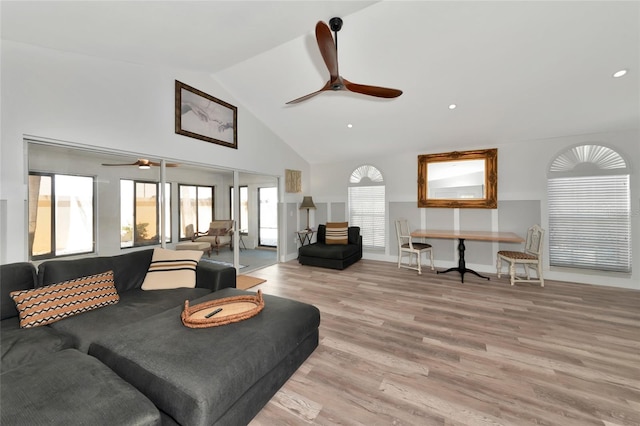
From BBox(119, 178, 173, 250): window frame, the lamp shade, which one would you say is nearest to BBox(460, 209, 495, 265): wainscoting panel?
the lamp shade

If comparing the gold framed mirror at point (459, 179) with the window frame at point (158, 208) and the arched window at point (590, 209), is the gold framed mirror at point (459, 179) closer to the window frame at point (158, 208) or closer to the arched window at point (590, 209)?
the arched window at point (590, 209)

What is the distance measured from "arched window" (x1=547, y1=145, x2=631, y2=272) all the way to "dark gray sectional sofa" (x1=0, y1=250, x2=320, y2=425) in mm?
4848

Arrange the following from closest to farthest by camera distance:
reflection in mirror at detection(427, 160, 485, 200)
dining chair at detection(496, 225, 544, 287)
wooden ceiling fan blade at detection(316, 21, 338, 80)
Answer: wooden ceiling fan blade at detection(316, 21, 338, 80)
dining chair at detection(496, 225, 544, 287)
reflection in mirror at detection(427, 160, 485, 200)

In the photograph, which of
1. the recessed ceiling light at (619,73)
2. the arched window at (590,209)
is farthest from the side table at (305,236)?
the recessed ceiling light at (619,73)

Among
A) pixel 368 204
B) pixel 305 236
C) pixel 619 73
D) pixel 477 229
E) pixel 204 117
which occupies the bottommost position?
pixel 305 236

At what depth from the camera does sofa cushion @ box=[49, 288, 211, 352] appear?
1.80 m

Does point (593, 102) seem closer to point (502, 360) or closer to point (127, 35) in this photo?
point (502, 360)

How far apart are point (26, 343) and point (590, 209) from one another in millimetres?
6996

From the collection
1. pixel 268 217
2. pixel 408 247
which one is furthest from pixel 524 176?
pixel 268 217

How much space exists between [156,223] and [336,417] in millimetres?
3308

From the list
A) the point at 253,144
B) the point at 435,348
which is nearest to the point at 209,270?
the point at 435,348

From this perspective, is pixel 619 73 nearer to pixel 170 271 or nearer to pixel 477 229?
pixel 477 229

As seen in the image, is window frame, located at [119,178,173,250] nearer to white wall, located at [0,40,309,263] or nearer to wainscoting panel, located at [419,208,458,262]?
white wall, located at [0,40,309,263]

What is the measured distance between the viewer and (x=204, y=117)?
3906 millimetres
